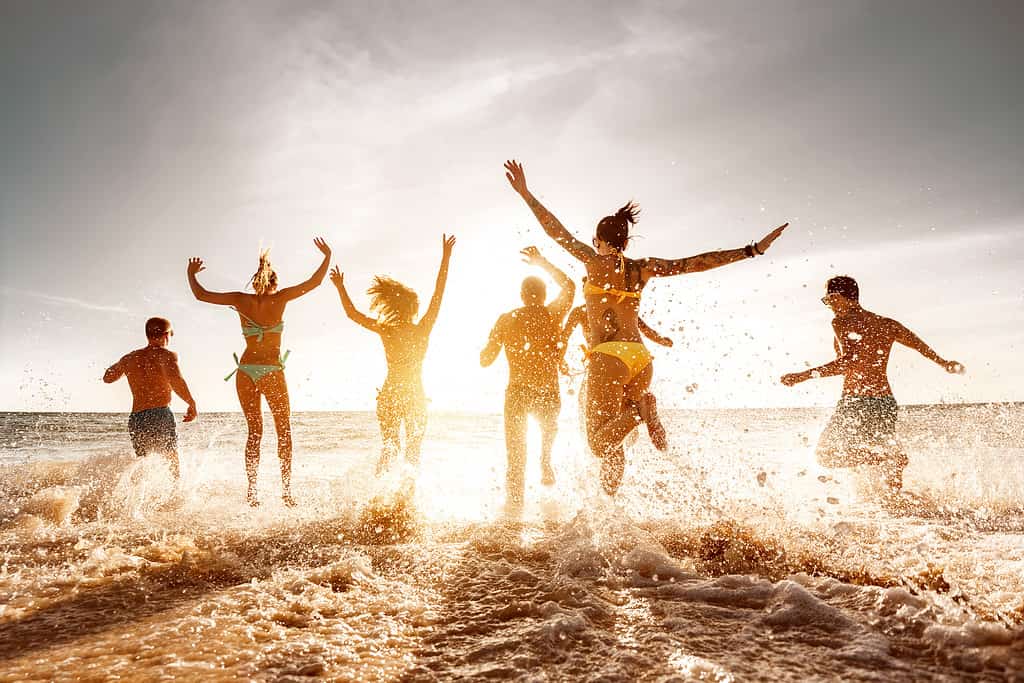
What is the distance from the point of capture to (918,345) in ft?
19.5

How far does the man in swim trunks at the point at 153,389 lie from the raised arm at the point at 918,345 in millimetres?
8462

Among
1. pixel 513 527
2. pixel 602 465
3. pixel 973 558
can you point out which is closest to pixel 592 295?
pixel 602 465

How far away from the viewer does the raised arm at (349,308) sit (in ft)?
20.7

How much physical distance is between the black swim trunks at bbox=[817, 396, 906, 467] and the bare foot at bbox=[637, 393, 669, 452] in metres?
2.50

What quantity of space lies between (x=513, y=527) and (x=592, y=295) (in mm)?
2172

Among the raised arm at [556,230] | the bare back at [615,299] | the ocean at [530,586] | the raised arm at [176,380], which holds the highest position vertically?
the raised arm at [556,230]

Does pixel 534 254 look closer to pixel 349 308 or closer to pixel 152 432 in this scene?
pixel 349 308

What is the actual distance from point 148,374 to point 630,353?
5.87m

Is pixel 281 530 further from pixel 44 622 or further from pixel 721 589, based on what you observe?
pixel 721 589

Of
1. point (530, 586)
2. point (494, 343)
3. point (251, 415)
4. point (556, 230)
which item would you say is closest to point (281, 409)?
point (251, 415)

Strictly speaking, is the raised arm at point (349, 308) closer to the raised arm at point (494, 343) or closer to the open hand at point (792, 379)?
the raised arm at point (494, 343)

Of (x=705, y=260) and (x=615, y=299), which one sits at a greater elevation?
(x=705, y=260)

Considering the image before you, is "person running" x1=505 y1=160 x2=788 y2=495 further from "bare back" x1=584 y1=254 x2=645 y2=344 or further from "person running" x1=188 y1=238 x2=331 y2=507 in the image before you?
"person running" x1=188 y1=238 x2=331 y2=507

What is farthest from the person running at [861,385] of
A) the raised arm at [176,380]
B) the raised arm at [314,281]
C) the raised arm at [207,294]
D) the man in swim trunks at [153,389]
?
the man in swim trunks at [153,389]
